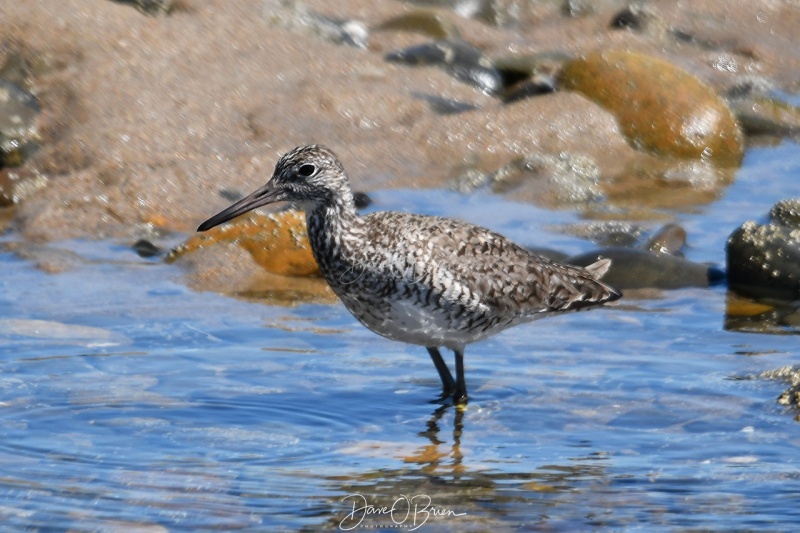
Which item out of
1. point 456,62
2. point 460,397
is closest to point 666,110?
point 456,62

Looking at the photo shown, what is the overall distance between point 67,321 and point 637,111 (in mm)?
6858

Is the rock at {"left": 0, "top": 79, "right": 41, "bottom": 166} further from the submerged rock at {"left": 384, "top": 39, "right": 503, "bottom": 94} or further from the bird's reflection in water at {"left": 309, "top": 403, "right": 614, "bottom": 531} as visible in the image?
the bird's reflection in water at {"left": 309, "top": 403, "right": 614, "bottom": 531}

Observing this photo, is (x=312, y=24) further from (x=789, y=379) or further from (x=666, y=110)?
(x=789, y=379)

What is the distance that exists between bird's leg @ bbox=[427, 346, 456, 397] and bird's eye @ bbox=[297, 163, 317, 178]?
141 cm

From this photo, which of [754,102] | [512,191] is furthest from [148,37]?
[754,102]

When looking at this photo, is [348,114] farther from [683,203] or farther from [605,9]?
[605,9]

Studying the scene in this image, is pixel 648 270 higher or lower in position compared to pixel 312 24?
lower

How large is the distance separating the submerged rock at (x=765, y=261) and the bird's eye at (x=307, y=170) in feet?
13.1

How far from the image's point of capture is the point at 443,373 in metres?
8.36

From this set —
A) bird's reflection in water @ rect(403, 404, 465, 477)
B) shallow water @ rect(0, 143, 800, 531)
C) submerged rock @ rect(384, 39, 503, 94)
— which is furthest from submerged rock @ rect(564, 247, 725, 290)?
submerged rock @ rect(384, 39, 503, 94)

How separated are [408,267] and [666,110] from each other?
263 inches
